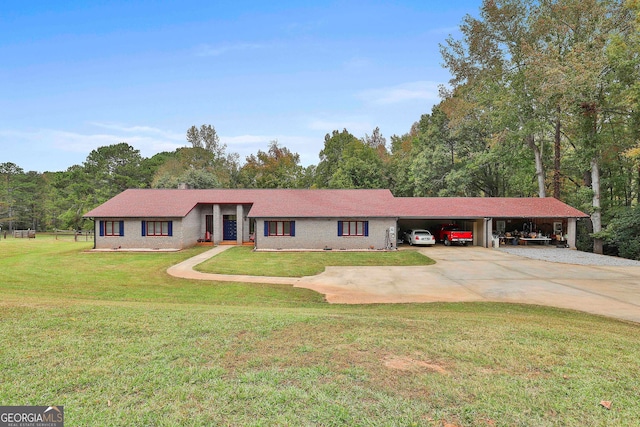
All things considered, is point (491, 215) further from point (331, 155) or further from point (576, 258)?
point (331, 155)

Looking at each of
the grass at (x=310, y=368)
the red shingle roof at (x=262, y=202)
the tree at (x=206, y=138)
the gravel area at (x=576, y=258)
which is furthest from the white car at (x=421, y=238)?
the tree at (x=206, y=138)

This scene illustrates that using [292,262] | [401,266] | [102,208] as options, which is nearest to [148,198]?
[102,208]

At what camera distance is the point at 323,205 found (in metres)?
26.7

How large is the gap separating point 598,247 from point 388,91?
24.5m

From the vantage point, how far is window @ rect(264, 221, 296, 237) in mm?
25141

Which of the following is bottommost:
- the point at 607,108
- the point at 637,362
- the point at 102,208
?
the point at 637,362

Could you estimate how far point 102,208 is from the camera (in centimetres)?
2569

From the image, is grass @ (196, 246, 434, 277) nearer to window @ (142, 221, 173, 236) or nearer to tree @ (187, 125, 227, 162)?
window @ (142, 221, 173, 236)

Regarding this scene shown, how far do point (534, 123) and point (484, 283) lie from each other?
22.0 metres

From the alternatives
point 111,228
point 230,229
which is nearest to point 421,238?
point 230,229

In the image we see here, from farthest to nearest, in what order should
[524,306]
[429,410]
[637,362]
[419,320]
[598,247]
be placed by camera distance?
[598,247] → [524,306] → [419,320] → [637,362] → [429,410]

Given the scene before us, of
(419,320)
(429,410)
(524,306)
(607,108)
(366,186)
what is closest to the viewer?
(429,410)

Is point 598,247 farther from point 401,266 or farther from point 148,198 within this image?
point 148,198

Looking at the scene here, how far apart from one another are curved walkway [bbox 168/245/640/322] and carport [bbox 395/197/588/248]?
723 centimetres
